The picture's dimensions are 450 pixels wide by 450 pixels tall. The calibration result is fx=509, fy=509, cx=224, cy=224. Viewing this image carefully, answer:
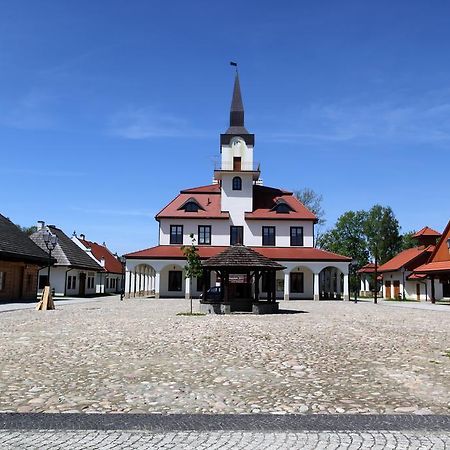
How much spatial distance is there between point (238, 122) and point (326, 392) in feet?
148

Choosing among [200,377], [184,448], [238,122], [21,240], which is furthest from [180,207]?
[184,448]

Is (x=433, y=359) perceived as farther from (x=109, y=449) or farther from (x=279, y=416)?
(x=109, y=449)

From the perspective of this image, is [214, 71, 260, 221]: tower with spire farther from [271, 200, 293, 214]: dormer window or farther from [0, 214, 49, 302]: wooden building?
[0, 214, 49, 302]: wooden building

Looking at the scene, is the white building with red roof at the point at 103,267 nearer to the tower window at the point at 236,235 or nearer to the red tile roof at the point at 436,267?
the tower window at the point at 236,235

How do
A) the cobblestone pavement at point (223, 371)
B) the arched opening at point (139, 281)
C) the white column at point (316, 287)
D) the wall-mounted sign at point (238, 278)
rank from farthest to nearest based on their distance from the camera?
the arched opening at point (139, 281) < the white column at point (316, 287) < the wall-mounted sign at point (238, 278) < the cobblestone pavement at point (223, 371)

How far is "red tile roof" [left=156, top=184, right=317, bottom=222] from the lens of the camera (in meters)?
45.9

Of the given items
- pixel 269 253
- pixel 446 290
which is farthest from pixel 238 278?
pixel 446 290

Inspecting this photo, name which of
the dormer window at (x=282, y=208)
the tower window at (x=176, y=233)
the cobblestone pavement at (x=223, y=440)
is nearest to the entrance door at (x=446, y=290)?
the dormer window at (x=282, y=208)

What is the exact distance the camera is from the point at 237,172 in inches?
1852

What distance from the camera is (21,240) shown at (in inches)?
1425

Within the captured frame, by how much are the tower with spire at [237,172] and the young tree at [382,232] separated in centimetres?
4269

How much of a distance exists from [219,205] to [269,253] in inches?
290

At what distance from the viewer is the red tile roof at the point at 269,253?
42000 millimetres

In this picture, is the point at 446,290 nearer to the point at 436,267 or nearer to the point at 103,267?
the point at 436,267
